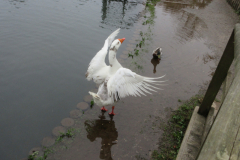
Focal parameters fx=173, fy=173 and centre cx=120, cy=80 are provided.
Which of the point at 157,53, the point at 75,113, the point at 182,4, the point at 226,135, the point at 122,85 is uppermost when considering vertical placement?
the point at 226,135

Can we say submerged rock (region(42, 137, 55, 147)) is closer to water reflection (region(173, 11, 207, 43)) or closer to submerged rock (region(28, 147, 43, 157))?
submerged rock (region(28, 147, 43, 157))

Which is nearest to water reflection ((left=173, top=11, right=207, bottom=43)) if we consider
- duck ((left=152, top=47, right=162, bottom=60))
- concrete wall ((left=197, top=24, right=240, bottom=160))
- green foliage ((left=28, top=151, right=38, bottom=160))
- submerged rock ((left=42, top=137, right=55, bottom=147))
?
duck ((left=152, top=47, right=162, bottom=60))

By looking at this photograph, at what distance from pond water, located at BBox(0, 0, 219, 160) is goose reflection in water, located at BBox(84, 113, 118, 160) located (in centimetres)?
2

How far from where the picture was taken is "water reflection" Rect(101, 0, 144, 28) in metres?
9.11

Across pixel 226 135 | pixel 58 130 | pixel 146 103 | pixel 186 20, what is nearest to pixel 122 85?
pixel 146 103

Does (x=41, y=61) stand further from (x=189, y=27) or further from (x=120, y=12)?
(x=189, y=27)

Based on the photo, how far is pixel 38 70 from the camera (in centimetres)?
522

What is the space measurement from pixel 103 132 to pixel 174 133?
1514 mm

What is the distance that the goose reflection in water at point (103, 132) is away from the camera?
338cm

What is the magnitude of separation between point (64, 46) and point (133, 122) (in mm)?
4101

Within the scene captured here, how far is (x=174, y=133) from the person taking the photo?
3637 millimetres

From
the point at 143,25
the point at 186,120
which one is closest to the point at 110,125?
the point at 186,120

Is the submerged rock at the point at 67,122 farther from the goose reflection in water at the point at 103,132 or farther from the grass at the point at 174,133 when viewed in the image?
the grass at the point at 174,133

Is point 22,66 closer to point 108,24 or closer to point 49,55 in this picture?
point 49,55
